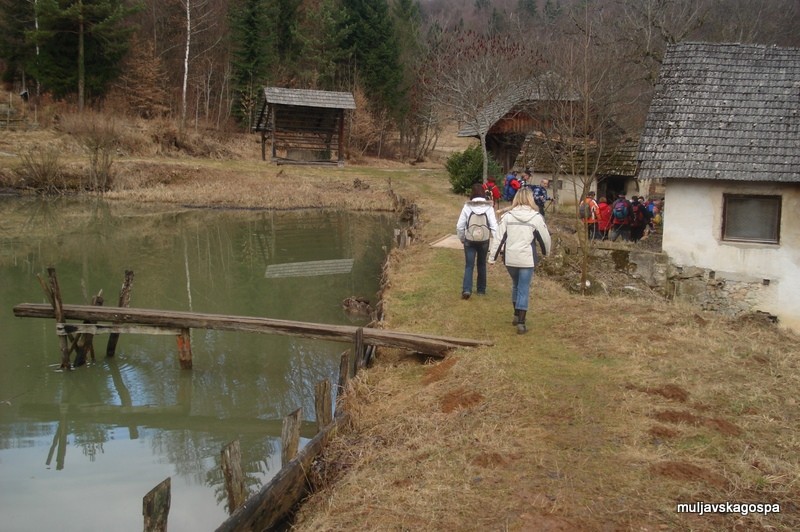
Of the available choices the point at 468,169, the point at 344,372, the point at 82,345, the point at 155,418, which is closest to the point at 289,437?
the point at 344,372

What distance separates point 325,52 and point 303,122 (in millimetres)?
9481

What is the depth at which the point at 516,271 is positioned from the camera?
9.69 m

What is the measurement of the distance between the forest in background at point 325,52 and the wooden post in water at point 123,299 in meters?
16.3

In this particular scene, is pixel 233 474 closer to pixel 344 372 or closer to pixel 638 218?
pixel 344 372

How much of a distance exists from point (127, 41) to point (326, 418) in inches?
1642

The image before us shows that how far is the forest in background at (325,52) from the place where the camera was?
89.1 feet

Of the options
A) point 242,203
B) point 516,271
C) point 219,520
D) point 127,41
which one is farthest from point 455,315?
point 127,41

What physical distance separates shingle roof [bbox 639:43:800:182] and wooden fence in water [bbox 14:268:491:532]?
8335mm

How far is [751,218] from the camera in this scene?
14953 millimetres

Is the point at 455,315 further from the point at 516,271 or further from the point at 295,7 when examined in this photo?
the point at 295,7

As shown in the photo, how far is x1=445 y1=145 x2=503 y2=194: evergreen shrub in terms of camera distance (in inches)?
1216

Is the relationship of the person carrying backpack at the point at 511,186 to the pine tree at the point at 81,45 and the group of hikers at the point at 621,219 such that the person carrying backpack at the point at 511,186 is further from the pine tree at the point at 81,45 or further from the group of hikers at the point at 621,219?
the pine tree at the point at 81,45

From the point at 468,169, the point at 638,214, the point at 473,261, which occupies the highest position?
the point at 468,169

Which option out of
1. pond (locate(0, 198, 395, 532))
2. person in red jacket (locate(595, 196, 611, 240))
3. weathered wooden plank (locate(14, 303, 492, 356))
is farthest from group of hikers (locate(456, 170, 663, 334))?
person in red jacket (locate(595, 196, 611, 240))
